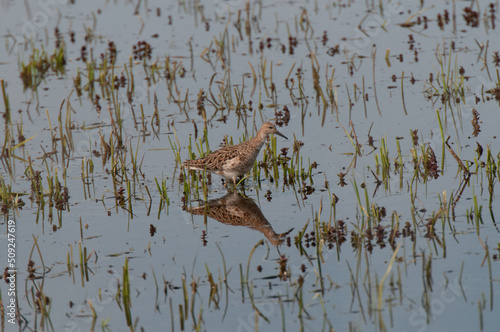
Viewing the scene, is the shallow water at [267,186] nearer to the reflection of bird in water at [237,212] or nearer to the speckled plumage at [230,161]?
the reflection of bird in water at [237,212]

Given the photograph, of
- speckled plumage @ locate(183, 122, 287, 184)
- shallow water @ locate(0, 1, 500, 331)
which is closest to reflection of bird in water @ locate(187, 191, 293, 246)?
shallow water @ locate(0, 1, 500, 331)

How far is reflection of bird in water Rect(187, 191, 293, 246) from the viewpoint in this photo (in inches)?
351

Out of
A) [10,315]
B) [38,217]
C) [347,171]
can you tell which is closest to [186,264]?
[10,315]

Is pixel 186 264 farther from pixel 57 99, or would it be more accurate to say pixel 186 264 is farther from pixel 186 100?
pixel 57 99

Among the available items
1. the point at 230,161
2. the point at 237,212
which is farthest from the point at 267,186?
the point at 237,212

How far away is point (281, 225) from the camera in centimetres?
889

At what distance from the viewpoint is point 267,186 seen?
34.2 feet

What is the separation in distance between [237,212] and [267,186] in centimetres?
102

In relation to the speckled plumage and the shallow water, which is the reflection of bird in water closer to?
the shallow water

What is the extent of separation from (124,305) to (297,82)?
8.52 m

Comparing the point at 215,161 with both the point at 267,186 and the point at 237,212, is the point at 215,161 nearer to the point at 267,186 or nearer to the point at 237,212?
the point at 267,186

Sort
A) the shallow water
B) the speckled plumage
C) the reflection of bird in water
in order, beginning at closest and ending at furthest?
the shallow water, the reflection of bird in water, the speckled plumage

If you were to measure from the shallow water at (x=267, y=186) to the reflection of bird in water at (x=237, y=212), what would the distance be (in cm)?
3

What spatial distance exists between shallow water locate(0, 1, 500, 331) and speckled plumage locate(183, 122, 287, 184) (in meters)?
0.29
